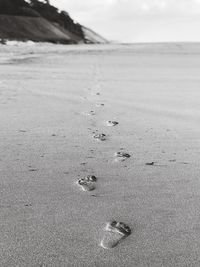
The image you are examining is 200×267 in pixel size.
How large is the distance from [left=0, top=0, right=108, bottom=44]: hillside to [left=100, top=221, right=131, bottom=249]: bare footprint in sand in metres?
77.5

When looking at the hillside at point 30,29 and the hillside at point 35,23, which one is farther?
the hillside at point 35,23

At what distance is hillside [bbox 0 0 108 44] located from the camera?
300 feet

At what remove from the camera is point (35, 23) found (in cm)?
10694

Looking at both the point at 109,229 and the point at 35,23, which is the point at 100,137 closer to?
the point at 109,229

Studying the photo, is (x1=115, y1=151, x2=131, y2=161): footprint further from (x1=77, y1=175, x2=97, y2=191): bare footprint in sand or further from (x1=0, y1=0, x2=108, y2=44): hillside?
(x1=0, y1=0, x2=108, y2=44): hillside

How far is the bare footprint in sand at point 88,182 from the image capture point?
3170 millimetres

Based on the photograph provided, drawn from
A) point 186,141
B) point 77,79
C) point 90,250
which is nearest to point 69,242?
point 90,250

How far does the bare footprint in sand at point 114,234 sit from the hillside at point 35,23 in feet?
254

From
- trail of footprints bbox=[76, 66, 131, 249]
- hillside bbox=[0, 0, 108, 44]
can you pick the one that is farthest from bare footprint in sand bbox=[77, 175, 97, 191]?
hillside bbox=[0, 0, 108, 44]

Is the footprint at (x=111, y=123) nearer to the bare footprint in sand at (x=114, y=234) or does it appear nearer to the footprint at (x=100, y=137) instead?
the footprint at (x=100, y=137)

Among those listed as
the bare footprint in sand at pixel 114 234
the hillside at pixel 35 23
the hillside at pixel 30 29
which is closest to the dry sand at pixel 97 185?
the bare footprint in sand at pixel 114 234

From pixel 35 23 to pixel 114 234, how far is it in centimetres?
10894

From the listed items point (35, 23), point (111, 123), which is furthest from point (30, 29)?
point (111, 123)

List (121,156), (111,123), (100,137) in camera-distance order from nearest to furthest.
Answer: (121,156), (100,137), (111,123)
